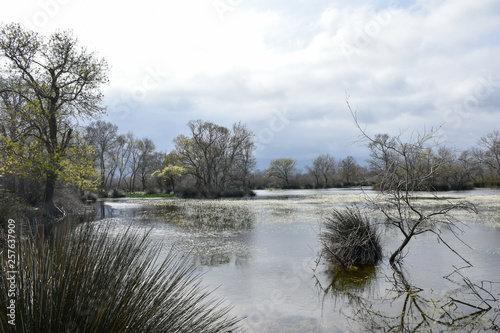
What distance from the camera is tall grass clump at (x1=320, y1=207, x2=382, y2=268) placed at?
8.06m

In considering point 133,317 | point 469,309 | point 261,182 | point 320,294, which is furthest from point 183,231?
point 261,182

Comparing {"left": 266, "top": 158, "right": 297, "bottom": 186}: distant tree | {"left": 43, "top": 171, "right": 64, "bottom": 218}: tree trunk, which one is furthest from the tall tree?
{"left": 266, "top": 158, "right": 297, "bottom": 186}: distant tree

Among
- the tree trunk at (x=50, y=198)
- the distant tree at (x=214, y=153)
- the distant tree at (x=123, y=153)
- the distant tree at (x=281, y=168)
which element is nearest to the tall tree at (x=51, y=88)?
the tree trunk at (x=50, y=198)

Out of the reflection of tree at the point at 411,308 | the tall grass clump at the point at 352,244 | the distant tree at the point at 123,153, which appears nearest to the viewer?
the reflection of tree at the point at 411,308

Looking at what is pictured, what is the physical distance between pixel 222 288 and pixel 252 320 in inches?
64.3

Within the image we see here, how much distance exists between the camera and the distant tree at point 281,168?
3336 inches

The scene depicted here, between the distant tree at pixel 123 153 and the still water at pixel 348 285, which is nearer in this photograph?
the still water at pixel 348 285

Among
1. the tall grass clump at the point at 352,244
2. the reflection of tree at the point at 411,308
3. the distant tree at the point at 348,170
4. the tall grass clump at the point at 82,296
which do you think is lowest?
the reflection of tree at the point at 411,308

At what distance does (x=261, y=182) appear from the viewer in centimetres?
8194

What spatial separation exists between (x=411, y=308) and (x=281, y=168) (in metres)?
81.1

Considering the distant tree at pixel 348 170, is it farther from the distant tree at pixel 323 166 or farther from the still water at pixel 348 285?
the still water at pixel 348 285

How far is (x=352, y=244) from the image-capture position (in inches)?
320

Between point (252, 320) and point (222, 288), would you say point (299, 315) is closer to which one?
point (252, 320)

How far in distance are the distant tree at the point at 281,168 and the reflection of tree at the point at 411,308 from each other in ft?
251
